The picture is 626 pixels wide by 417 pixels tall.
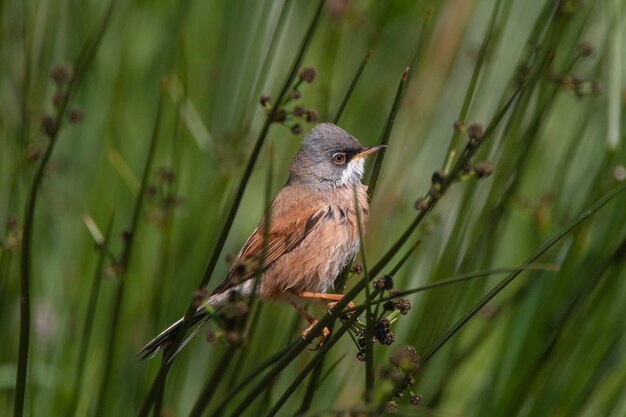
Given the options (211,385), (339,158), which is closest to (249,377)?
(211,385)

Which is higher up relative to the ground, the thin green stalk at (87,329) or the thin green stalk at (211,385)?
the thin green stalk at (211,385)

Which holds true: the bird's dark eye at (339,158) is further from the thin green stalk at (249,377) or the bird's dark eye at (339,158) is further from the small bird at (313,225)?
the thin green stalk at (249,377)

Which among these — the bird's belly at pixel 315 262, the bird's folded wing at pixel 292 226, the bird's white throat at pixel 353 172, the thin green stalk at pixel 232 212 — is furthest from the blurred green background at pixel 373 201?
the thin green stalk at pixel 232 212

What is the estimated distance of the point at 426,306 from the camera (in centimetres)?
354

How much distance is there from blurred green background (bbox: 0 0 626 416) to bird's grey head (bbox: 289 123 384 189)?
30 cm

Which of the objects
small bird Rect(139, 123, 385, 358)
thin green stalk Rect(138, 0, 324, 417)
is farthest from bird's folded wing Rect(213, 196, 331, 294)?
thin green stalk Rect(138, 0, 324, 417)

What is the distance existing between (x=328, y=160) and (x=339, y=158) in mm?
53

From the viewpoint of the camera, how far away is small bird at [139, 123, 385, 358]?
3.93m

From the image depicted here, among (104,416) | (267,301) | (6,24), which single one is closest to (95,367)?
(104,416)

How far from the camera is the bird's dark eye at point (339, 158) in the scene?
167 inches

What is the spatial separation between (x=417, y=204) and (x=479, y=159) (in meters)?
1.44

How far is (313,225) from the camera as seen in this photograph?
411cm

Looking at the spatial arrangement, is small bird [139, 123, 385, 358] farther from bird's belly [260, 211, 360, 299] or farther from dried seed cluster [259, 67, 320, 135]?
dried seed cluster [259, 67, 320, 135]

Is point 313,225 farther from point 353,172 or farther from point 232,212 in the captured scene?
point 232,212
